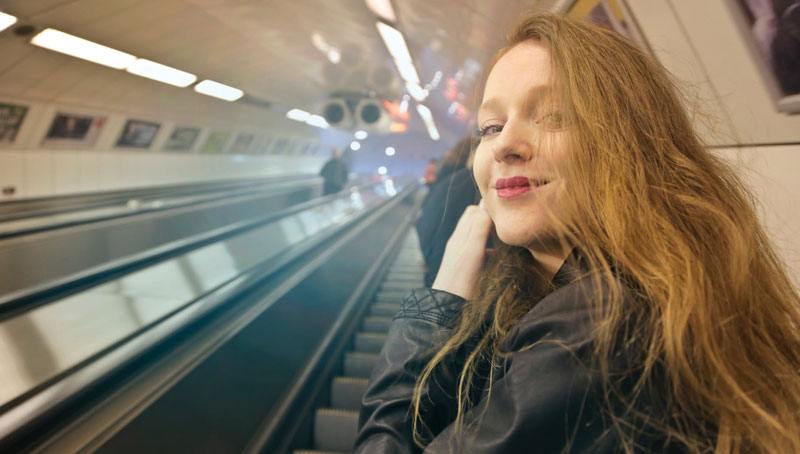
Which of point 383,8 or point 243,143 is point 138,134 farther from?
point 383,8

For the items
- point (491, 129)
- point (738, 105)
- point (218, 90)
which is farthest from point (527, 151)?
point (218, 90)

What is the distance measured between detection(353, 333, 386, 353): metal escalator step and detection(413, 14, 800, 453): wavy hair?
322cm

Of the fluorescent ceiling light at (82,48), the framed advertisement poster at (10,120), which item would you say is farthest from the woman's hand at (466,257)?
the framed advertisement poster at (10,120)

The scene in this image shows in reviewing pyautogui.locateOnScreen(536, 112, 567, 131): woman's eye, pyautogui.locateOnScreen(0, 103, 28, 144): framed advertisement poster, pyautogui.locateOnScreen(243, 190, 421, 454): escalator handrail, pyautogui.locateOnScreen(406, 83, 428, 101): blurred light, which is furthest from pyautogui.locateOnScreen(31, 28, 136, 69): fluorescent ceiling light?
pyautogui.locateOnScreen(536, 112, 567, 131): woman's eye

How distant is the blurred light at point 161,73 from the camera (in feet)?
26.5

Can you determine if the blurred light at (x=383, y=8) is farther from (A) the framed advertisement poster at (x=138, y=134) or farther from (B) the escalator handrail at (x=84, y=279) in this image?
(A) the framed advertisement poster at (x=138, y=134)

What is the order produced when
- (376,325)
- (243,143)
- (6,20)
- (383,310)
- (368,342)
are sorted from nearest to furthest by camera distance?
(368,342) < (376,325) < (383,310) < (6,20) < (243,143)

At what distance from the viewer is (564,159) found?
1.13 metres

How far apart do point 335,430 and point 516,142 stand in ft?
8.54

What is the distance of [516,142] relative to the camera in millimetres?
1178

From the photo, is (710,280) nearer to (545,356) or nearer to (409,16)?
(545,356)

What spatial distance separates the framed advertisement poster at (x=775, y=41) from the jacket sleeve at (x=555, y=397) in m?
1.34

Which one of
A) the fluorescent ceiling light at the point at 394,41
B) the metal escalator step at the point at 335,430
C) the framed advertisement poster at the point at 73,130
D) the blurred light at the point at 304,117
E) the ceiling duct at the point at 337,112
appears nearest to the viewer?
the metal escalator step at the point at 335,430

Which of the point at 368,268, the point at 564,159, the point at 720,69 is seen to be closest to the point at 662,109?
the point at 564,159
